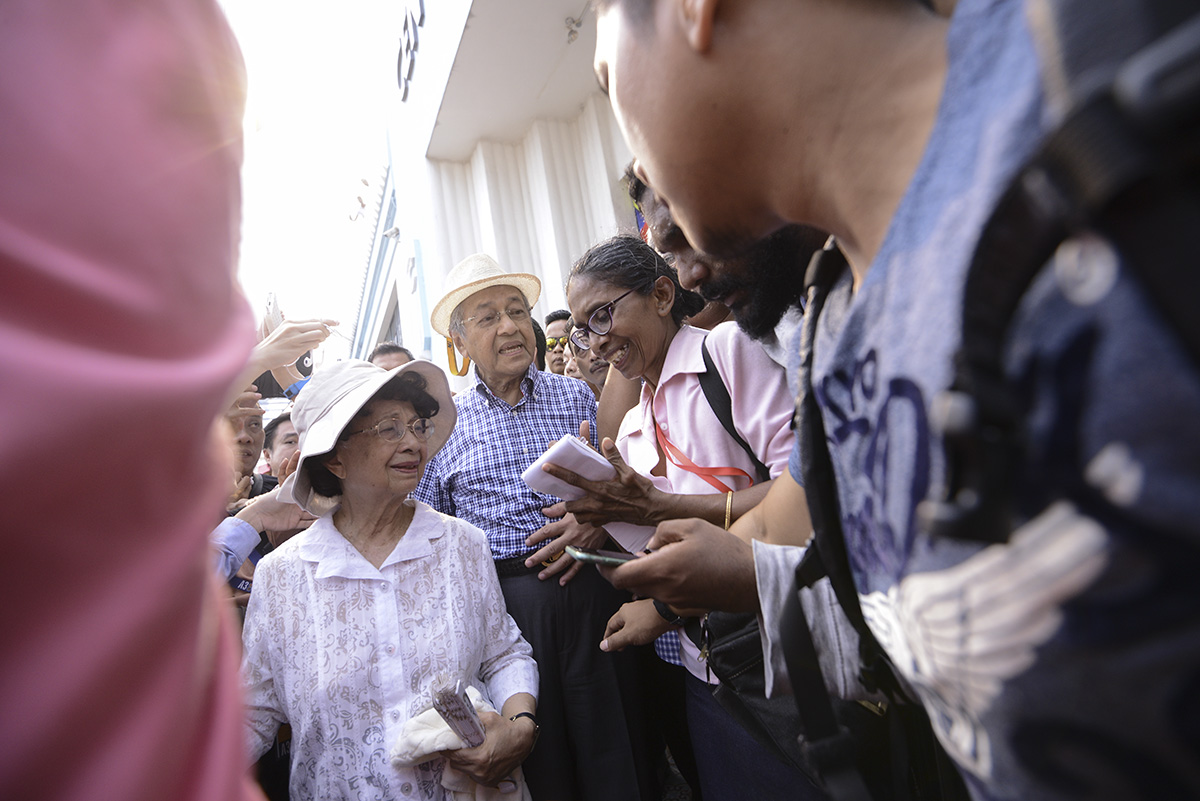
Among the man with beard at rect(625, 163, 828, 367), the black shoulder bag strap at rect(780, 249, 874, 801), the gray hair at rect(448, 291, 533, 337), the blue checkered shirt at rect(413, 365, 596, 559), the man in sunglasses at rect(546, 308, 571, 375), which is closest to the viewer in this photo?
the black shoulder bag strap at rect(780, 249, 874, 801)

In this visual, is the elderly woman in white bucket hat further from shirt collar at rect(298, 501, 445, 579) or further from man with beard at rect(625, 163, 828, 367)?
man with beard at rect(625, 163, 828, 367)

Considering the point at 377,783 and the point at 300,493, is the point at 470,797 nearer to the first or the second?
the point at 377,783

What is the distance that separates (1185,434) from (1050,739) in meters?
0.27

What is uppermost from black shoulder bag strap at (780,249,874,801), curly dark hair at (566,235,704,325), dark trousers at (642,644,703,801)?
curly dark hair at (566,235,704,325)

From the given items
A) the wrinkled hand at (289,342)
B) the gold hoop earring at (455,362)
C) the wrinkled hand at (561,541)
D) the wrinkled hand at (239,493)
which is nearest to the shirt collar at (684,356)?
the wrinkled hand at (561,541)

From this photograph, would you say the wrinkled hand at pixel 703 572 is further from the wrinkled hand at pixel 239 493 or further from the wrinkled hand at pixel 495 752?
the wrinkled hand at pixel 239 493

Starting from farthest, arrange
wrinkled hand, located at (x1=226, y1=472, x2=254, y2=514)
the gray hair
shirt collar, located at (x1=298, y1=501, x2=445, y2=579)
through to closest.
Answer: the gray hair, wrinkled hand, located at (x1=226, y1=472, x2=254, y2=514), shirt collar, located at (x1=298, y1=501, x2=445, y2=579)

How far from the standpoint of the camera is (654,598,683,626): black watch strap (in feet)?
6.81

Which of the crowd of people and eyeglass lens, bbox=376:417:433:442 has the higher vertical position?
eyeglass lens, bbox=376:417:433:442

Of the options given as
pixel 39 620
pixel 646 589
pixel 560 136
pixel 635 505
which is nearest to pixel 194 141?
pixel 39 620

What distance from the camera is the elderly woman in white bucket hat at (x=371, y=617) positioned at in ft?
7.14

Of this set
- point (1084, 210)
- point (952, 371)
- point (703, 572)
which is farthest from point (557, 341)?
point (1084, 210)

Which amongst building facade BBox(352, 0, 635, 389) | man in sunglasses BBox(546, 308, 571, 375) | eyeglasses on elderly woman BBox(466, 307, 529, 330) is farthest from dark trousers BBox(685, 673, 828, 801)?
building facade BBox(352, 0, 635, 389)

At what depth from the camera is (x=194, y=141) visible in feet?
1.71
